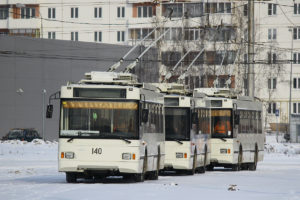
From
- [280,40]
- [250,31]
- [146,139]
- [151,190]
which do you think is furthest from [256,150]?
[280,40]

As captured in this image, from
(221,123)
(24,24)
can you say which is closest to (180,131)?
(221,123)

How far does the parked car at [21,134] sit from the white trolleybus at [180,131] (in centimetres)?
3927

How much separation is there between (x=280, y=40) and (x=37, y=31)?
26008 millimetres

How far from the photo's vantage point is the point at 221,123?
119 feet

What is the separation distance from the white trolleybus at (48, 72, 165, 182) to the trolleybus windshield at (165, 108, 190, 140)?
5.65 m

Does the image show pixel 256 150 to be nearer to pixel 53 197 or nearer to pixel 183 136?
pixel 183 136

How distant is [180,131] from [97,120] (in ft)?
22.6

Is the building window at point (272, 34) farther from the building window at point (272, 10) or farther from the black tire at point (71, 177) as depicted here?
the black tire at point (71, 177)

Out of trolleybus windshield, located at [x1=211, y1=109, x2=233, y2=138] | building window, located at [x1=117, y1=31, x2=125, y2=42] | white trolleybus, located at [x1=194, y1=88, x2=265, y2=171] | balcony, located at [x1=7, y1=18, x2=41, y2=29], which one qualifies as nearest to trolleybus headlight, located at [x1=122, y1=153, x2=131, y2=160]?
white trolleybus, located at [x1=194, y1=88, x2=265, y2=171]

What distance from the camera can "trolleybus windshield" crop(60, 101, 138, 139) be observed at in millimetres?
23766

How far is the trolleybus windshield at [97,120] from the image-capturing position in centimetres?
2377

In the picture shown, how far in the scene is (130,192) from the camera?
776 inches

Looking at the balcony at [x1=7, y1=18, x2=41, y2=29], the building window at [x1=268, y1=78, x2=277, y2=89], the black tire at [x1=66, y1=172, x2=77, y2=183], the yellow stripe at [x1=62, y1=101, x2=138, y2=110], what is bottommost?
the black tire at [x1=66, y1=172, x2=77, y2=183]

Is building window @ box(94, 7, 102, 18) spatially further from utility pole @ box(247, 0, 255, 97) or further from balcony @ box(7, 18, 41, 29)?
utility pole @ box(247, 0, 255, 97)
